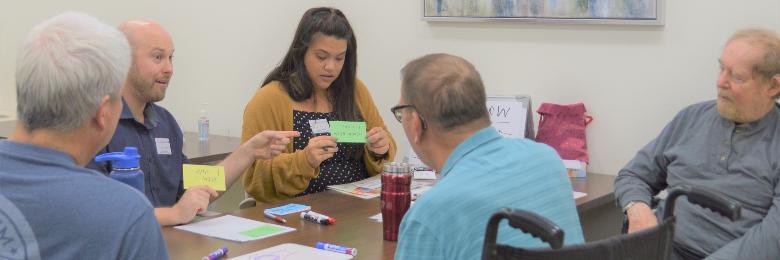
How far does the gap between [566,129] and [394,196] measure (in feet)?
4.67

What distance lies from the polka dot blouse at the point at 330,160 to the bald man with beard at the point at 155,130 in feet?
1.70

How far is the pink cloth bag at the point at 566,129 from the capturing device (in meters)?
3.62

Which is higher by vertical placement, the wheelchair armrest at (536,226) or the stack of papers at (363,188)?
the wheelchair armrest at (536,226)

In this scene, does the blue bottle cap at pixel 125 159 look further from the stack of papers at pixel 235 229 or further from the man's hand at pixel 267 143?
the man's hand at pixel 267 143

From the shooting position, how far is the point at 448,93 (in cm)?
181

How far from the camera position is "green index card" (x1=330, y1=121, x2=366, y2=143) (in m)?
3.04

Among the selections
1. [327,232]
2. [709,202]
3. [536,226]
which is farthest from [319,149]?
[536,226]

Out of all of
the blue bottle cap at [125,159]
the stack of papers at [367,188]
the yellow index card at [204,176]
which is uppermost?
the blue bottle cap at [125,159]

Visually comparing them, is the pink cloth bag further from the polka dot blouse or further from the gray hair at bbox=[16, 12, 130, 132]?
the gray hair at bbox=[16, 12, 130, 132]

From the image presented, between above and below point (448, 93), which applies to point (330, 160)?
below

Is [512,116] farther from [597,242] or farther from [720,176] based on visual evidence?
[597,242]

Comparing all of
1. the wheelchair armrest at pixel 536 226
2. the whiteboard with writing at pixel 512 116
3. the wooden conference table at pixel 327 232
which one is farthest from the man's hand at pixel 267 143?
the wheelchair armrest at pixel 536 226

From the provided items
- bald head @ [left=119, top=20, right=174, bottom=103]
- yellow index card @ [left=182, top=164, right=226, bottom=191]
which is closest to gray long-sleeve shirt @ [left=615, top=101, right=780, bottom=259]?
yellow index card @ [left=182, top=164, right=226, bottom=191]

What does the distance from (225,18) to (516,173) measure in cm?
328
